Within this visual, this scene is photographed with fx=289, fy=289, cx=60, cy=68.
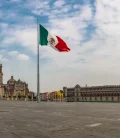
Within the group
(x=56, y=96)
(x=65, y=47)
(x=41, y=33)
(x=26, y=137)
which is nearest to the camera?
(x=26, y=137)

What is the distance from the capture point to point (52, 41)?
121 feet

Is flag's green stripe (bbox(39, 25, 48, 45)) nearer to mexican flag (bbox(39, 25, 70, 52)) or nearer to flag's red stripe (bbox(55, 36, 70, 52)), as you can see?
mexican flag (bbox(39, 25, 70, 52))

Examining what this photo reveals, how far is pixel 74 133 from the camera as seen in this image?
764cm

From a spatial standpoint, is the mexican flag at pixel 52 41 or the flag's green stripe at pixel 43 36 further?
the flag's green stripe at pixel 43 36

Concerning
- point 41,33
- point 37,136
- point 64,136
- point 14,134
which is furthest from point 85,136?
point 41,33

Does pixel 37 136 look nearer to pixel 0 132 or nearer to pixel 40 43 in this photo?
pixel 0 132

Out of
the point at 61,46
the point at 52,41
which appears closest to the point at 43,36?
the point at 52,41

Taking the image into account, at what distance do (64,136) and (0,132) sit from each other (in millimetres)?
1791

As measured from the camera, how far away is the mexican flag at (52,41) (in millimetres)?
36219

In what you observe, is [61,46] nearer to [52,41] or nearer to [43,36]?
[52,41]

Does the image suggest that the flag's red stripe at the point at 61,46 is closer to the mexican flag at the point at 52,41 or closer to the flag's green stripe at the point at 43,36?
the mexican flag at the point at 52,41

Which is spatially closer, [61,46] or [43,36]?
[61,46]

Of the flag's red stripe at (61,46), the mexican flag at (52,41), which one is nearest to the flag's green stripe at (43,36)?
the mexican flag at (52,41)

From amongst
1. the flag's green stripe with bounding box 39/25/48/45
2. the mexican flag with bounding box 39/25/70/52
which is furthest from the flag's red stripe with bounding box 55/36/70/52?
the flag's green stripe with bounding box 39/25/48/45
